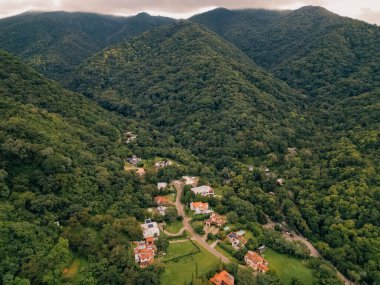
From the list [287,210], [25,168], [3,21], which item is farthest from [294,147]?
[3,21]

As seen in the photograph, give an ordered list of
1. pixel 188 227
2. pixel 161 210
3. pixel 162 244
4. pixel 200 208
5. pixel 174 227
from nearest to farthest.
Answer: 1. pixel 162 244
2. pixel 174 227
3. pixel 188 227
4. pixel 161 210
5. pixel 200 208

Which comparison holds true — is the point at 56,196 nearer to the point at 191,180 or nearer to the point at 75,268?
the point at 75,268

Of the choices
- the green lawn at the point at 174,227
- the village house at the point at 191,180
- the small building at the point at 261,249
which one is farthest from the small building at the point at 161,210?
the small building at the point at 261,249

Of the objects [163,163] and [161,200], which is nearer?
→ [161,200]

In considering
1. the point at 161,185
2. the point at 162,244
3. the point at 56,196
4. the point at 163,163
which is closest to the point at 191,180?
the point at 161,185

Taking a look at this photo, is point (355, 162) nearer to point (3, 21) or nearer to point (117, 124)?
point (117, 124)

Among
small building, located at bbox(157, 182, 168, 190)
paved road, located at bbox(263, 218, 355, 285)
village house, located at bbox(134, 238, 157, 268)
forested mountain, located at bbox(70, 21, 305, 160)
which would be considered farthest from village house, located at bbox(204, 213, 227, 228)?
forested mountain, located at bbox(70, 21, 305, 160)
